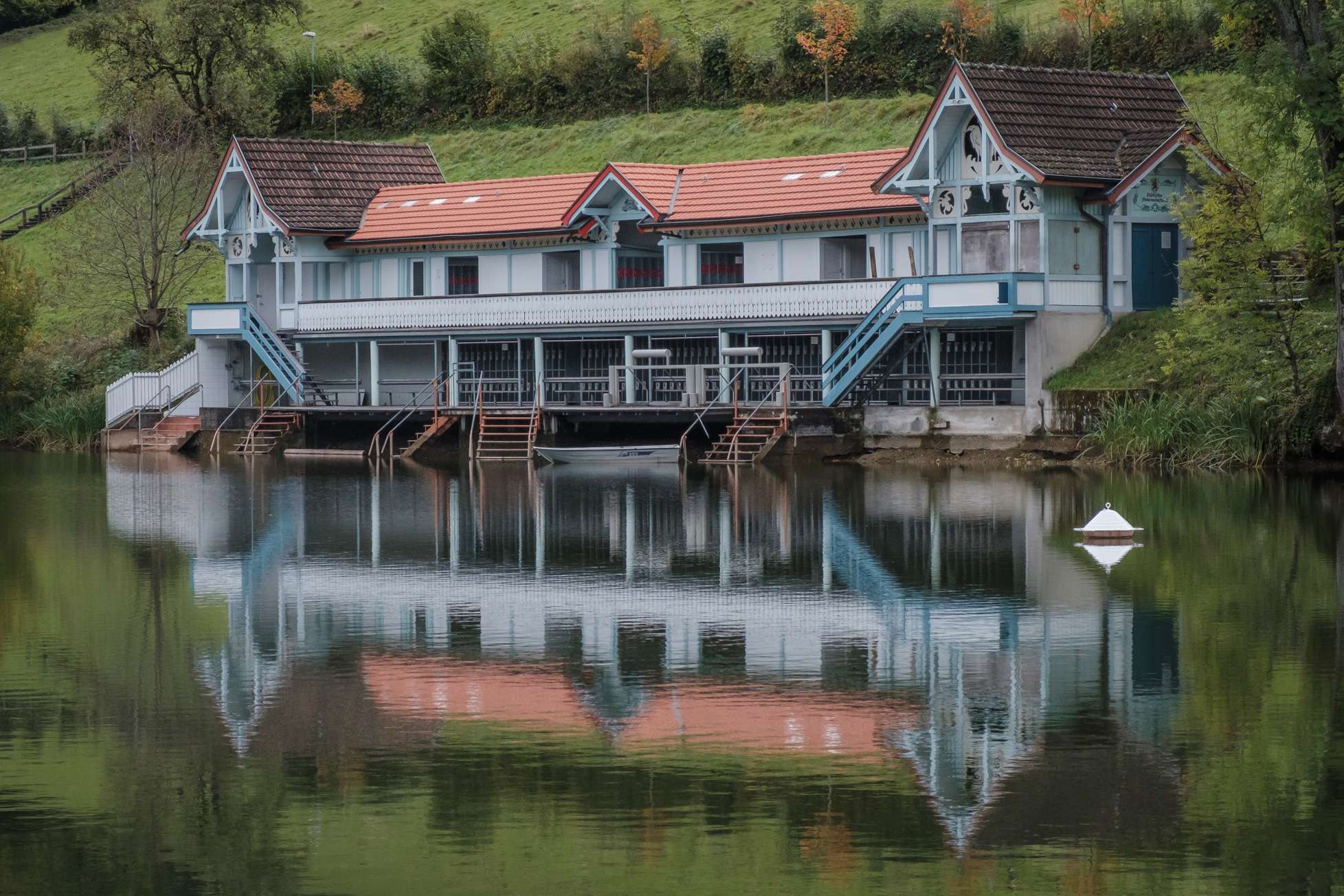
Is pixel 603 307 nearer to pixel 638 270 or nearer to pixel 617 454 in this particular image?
pixel 638 270

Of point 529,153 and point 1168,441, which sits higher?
point 529,153

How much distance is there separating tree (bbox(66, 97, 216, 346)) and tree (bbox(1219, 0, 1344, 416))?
35941mm

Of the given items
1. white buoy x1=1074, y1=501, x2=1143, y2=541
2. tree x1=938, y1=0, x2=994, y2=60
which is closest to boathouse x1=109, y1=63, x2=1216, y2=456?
white buoy x1=1074, y1=501, x2=1143, y2=541

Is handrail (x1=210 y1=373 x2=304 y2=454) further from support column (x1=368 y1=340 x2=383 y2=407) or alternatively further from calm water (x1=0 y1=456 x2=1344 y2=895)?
calm water (x1=0 y1=456 x2=1344 y2=895)

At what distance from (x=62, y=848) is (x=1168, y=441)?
32391 millimetres

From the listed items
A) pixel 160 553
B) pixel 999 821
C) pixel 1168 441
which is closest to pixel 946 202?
pixel 1168 441

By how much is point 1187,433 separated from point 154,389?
3093cm

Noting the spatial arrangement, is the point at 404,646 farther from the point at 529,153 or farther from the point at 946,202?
the point at 529,153

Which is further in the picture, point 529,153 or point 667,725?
point 529,153

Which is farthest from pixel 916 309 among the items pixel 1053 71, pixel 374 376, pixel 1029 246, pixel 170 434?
pixel 170 434

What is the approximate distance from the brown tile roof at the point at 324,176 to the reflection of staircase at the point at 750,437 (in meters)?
16.4

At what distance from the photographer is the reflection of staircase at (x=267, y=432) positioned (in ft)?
178

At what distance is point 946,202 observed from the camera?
156 feet

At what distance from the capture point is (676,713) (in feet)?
46.4
